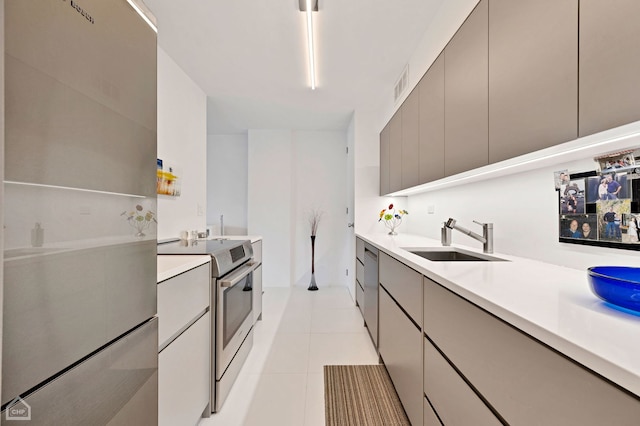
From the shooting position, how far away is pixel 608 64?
2.51 ft

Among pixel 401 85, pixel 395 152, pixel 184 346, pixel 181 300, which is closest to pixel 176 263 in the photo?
pixel 181 300

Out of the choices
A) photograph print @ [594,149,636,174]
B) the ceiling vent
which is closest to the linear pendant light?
the ceiling vent

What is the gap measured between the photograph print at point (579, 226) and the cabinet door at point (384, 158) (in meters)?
2.00

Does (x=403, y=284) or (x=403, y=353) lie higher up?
(x=403, y=284)

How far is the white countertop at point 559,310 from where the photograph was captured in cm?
48

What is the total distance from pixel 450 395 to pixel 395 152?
2.31 m

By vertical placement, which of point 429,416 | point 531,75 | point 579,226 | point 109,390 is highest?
point 531,75

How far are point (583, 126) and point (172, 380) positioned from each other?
181 centimetres

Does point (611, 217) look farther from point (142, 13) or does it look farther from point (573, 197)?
point (142, 13)

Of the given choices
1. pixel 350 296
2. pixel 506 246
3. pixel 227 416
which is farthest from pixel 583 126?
pixel 350 296

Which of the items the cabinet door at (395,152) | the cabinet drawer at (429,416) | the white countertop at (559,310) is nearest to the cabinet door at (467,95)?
the white countertop at (559,310)

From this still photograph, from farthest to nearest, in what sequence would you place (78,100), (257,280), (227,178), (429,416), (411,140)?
(227,178)
(257,280)
(411,140)
(429,416)
(78,100)

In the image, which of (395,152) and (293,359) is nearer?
(293,359)

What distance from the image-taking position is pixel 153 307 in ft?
3.18
